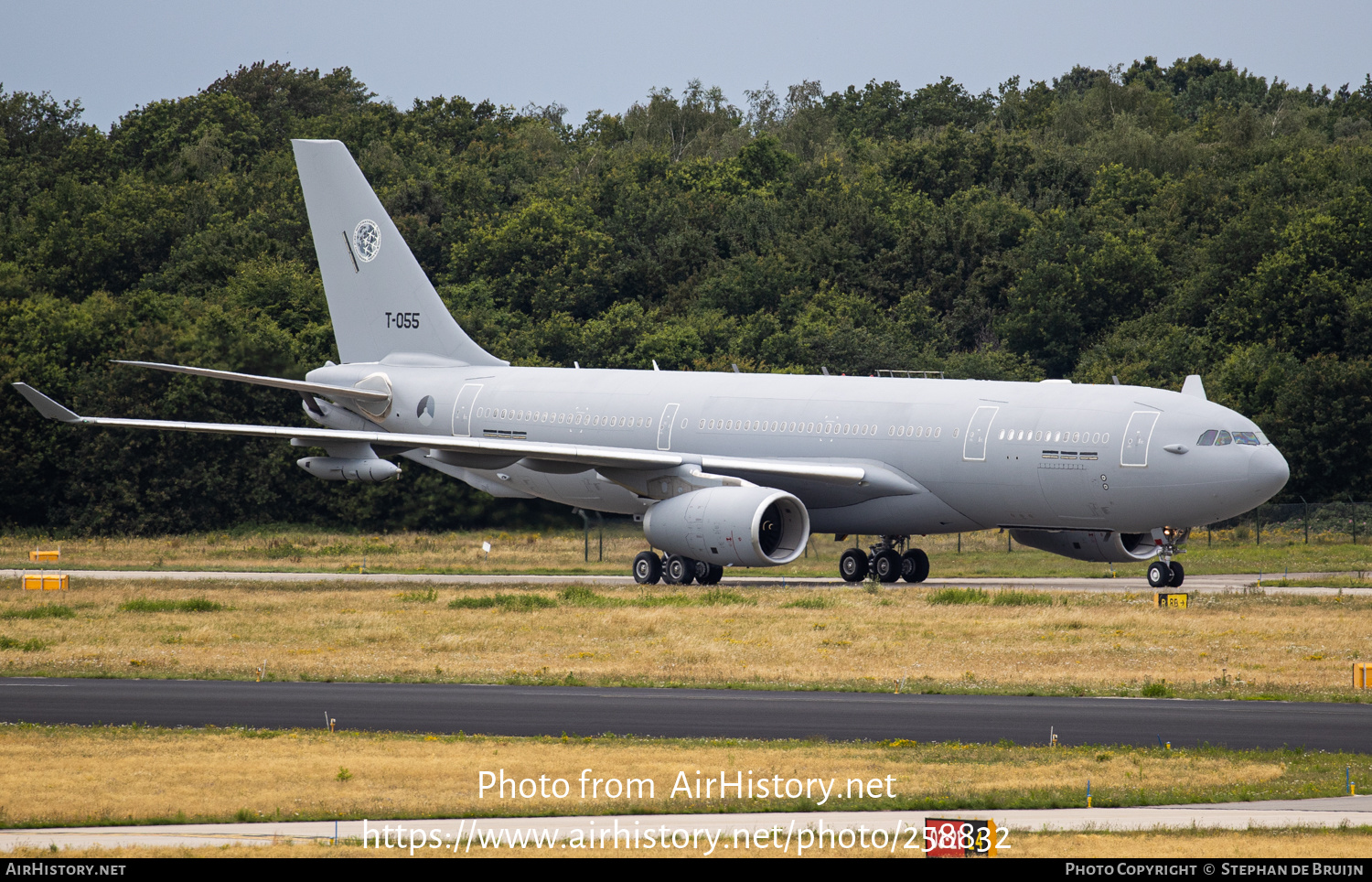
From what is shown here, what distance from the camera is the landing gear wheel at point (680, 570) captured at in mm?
38344

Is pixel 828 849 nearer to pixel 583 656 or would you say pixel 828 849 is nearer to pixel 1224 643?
pixel 583 656

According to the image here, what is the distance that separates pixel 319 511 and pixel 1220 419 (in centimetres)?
3591

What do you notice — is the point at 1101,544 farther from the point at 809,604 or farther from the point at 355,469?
the point at 355,469

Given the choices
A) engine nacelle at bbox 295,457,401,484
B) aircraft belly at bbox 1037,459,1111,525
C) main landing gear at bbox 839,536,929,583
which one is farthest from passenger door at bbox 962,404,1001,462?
engine nacelle at bbox 295,457,401,484

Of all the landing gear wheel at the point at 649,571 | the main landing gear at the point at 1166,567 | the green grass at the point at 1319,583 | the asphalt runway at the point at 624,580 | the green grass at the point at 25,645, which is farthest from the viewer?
the landing gear wheel at the point at 649,571

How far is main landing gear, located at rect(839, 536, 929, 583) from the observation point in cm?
3934

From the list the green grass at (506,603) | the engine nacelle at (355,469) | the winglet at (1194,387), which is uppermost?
the winglet at (1194,387)

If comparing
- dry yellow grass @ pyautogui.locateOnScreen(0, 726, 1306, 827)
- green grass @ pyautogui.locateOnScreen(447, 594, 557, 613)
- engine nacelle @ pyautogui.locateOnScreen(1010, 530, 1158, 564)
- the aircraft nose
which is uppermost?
the aircraft nose

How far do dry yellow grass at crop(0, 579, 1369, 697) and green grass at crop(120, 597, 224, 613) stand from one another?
1.10ft

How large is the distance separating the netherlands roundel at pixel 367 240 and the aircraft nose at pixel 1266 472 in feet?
81.3

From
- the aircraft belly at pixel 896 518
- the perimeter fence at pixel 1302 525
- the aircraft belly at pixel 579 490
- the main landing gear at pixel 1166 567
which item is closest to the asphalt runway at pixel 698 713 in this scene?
the main landing gear at pixel 1166 567

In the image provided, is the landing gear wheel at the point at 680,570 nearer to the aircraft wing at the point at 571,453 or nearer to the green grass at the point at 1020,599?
the aircraft wing at the point at 571,453

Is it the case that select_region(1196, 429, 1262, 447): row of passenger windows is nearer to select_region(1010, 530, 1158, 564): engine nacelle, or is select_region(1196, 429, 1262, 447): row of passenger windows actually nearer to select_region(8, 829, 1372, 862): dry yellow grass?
select_region(1010, 530, 1158, 564): engine nacelle

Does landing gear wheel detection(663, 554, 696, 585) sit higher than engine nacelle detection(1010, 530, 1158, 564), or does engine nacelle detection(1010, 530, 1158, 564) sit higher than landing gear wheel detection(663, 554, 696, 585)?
engine nacelle detection(1010, 530, 1158, 564)
